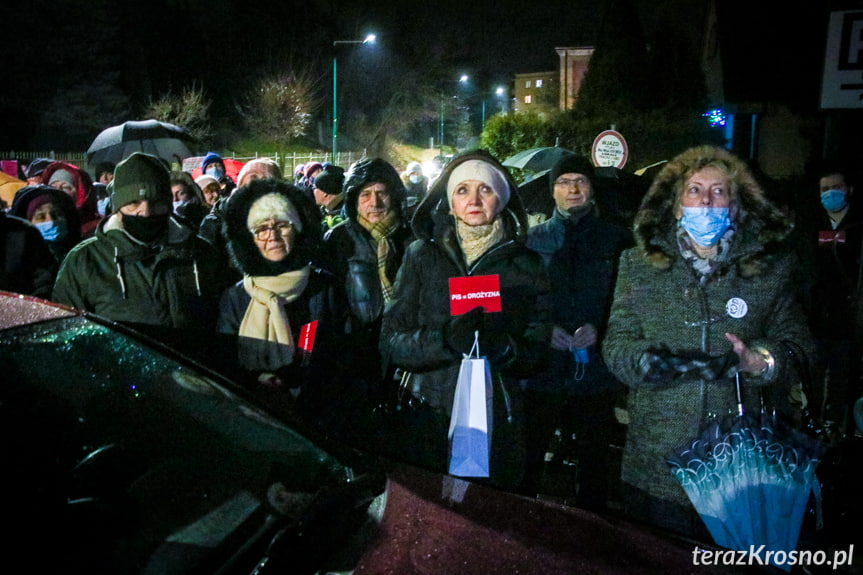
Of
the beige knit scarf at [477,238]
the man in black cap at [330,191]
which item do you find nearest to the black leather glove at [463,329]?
the beige knit scarf at [477,238]

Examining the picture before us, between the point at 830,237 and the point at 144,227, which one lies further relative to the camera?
the point at 830,237

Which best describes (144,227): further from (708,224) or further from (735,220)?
(735,220)

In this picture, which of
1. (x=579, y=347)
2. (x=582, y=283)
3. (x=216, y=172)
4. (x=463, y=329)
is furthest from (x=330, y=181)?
(x=463, y=329)

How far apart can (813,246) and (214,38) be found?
50.6 meters

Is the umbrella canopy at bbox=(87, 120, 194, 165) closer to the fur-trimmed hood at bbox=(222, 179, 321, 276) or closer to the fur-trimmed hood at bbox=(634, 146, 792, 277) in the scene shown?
the fur-trimmed hood at bbox=(222, 179, 321, 276)

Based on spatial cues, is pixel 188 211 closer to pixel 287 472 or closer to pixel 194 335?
pixel 194 335

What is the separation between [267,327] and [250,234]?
1.59ft

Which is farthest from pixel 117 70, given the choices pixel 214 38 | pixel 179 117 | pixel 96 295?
pixel 96 295

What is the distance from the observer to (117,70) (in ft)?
118

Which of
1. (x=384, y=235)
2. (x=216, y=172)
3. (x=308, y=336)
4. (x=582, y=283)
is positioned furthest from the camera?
(x=216, y=172)

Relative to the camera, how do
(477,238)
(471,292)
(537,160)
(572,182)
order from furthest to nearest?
(537,160) < (572,182) < (477,238) < (471,292)

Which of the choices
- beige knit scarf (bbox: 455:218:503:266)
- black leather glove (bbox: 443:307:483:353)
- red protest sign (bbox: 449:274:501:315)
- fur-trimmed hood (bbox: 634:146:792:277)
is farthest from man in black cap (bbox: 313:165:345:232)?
fur-trimmed hood (bbox: 634:146:792:277)

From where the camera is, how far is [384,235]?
4.49m

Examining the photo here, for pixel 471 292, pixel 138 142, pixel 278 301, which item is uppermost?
pixel 138 142
